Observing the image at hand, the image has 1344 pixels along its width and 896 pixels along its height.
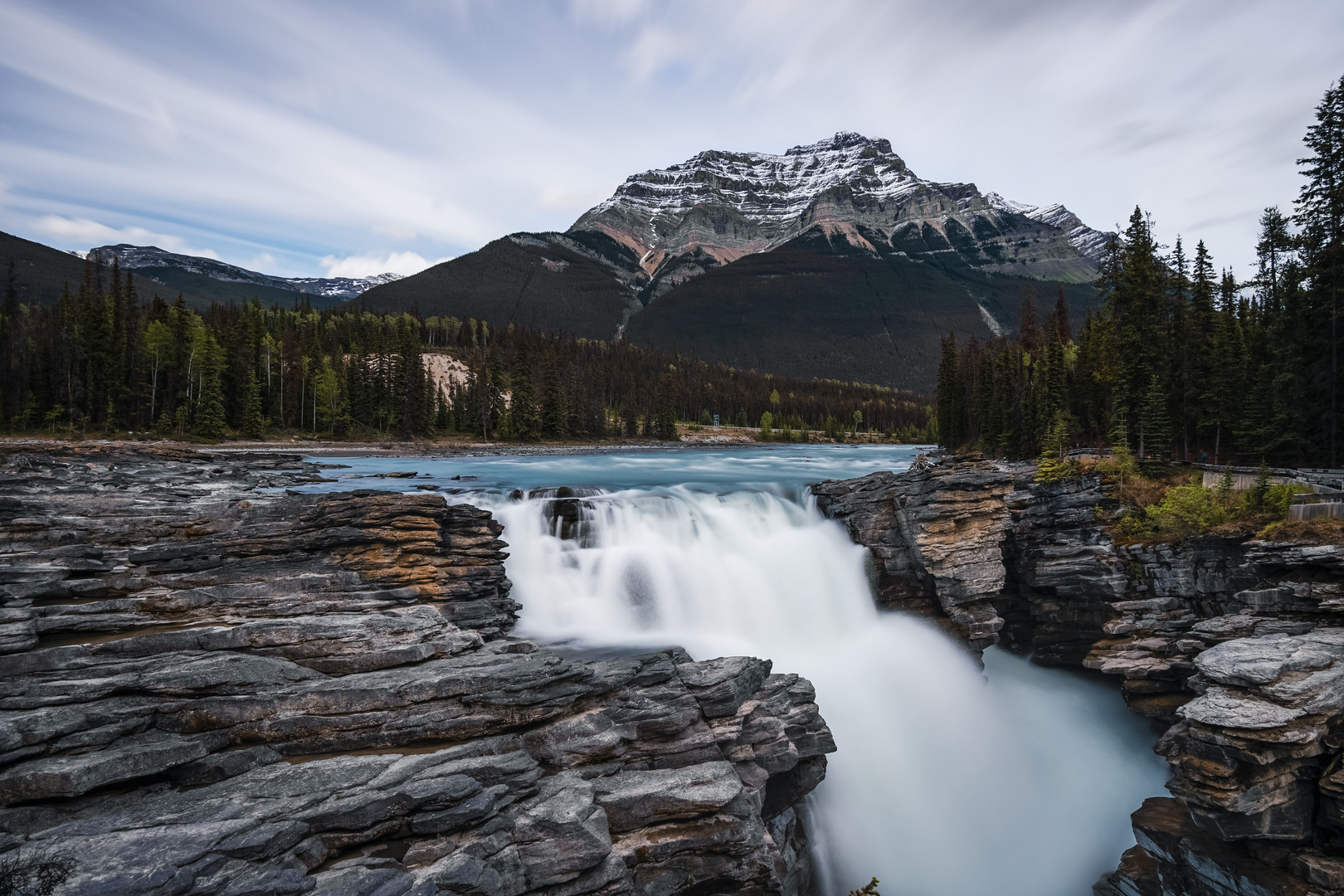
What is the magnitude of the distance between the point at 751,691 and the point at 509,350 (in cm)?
12643

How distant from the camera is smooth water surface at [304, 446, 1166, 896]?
48.5 ft

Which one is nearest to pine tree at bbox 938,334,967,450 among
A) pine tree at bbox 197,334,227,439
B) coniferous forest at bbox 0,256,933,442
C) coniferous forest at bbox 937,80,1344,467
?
coniferous forest at bbox 937,80,1344,467

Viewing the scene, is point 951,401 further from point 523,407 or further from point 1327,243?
point 523,407

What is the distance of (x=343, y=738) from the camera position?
9148 millimetres

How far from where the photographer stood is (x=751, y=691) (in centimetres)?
1266

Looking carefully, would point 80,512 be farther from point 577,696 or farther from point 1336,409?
point 1336,409

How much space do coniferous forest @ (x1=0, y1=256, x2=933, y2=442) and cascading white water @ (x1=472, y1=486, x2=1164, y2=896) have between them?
6139 centimetres

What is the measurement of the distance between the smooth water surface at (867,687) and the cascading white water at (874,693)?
5 centimetres

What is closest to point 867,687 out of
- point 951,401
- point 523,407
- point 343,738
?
point 343,738

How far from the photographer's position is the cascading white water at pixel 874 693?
48.5 feet

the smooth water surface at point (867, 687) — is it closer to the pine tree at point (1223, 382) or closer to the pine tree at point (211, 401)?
the pine tree at point (1223, 382)

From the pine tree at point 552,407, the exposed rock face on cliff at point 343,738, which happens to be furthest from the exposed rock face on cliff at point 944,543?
the pine tree at point 552,407

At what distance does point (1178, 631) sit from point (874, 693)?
1044cm

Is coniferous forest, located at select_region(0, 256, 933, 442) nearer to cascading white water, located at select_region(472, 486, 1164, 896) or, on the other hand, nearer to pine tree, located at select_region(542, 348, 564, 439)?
pine tree, located at select_region(542, 348, 564, 439)
